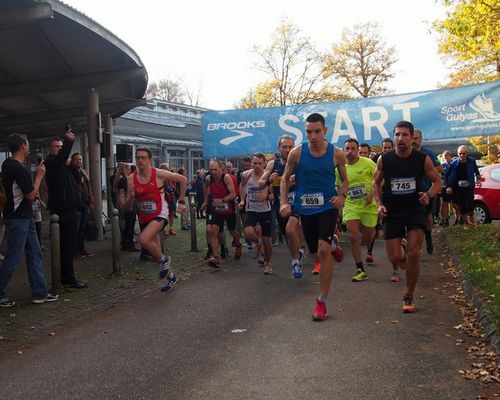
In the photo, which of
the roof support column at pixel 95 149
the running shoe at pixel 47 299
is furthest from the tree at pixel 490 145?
the running shoe at pixel 47 299

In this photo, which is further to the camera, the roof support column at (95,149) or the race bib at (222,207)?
the roof support column at (95,149)

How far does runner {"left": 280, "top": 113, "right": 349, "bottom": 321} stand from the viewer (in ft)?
20.1

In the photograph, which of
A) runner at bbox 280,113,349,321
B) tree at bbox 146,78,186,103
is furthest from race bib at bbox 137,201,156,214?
tree at bbox 146,78,186,103

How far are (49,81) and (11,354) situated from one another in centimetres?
1007

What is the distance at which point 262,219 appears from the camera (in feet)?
30.7

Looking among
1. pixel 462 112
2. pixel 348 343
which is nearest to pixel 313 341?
pixel 348 343

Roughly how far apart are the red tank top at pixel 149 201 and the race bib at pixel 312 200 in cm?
238

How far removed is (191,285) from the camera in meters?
8.41

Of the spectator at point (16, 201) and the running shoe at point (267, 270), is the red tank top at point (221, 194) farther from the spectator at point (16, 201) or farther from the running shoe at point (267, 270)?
the spectator at point (16, 201)

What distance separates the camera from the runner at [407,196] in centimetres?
612

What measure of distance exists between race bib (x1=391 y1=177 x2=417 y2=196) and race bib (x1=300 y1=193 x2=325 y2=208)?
835 millimetres

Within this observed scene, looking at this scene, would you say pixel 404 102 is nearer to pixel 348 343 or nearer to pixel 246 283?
pixel 246 283

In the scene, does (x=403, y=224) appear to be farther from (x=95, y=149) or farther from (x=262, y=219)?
(x=95, y=149)

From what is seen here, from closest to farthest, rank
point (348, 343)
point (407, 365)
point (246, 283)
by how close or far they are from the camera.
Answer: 1. point (407, 365)
2. point (348, 343)
3. point (246, 283)
